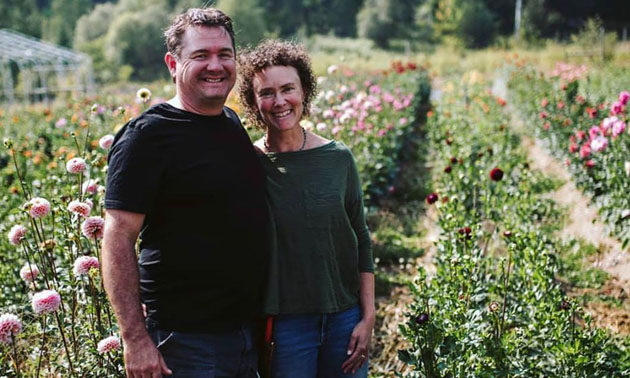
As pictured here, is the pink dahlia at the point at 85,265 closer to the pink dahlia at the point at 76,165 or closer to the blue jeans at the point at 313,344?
the pink dahlia at the point at 76,165

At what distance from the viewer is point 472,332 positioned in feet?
7.36

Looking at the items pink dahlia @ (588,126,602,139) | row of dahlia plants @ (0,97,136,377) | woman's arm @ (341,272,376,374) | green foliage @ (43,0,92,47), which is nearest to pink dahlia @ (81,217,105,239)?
row of dahlia plants @ (0,97,136,377)

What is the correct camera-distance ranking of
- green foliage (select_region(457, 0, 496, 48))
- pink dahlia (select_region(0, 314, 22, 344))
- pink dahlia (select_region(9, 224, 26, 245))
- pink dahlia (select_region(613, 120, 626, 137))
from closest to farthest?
pink dahlia (select_region(0, 314, 22, 344)), pink dahlia (select_region(9, 224, 26, 245)), pink dahlia (select_region(613, 120, 626, 137)), green foliage (select_region(457, 0, 496, 48))

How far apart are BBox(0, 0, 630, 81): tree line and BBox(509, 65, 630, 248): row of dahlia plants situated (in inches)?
1112

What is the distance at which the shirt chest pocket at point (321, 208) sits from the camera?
183cm

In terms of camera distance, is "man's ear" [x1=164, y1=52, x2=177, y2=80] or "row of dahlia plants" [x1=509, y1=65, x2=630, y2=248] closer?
"man's ear" [x1=164, y1=52, x2=177, y2=80]

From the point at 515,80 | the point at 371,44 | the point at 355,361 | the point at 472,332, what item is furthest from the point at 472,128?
the point at 371,44

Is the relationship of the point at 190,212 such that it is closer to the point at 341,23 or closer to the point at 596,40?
the point at 596,40

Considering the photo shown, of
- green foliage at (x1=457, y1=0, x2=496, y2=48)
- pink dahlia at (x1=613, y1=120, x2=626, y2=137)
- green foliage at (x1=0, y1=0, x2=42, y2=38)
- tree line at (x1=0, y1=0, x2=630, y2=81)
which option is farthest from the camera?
green foliage at (x1=0, y1=0, x2=42, y2=38)

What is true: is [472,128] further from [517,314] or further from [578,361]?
[578,361]

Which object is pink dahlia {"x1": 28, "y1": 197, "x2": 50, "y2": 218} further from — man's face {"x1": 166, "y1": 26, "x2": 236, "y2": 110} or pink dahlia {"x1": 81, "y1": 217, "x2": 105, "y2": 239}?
man's face {"x1": 166, "y1": 26, "x2": 236, "y2": 110}

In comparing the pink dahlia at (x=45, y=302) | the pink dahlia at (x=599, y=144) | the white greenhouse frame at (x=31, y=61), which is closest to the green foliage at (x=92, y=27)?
the white greenhouse frame at (x=31, y=61)

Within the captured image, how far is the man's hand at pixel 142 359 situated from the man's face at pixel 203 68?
67 centimetres

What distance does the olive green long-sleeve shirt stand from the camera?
1.83 meters
